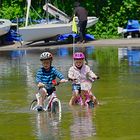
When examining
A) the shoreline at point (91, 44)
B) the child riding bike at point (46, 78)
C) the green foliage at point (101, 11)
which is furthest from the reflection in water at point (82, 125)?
the green foliage at point (101, 11)

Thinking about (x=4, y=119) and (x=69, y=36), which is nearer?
(x=4, y=119)

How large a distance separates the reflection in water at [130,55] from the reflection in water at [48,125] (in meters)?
8.87

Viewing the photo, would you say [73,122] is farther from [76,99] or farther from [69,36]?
[69,36]

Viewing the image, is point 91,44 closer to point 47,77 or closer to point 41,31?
point 41,31

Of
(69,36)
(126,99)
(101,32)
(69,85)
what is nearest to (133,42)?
(69,36)

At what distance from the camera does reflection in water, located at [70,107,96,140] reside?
9109 mm

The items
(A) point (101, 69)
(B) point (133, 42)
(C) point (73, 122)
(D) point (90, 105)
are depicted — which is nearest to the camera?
(C) point (73, 122)

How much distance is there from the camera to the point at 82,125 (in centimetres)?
991

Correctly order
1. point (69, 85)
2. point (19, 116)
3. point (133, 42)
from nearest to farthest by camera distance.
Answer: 1. point (19, 116)
2. point (69, 85)
3. point (133, 42)

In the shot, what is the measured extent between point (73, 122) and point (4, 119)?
4.30ft

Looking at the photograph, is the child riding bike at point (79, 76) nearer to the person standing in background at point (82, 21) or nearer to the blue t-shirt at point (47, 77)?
the blue t-shirt at point (47, 77)

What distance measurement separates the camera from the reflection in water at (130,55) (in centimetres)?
2028

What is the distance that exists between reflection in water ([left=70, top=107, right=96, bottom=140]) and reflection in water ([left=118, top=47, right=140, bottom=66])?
8.46m

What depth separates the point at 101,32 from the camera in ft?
113
